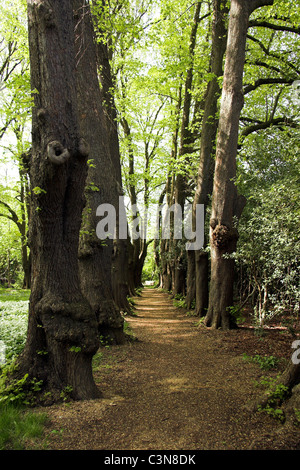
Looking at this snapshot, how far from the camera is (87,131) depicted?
7.11 meters

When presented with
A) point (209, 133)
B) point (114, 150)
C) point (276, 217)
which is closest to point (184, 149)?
point (209, 133)

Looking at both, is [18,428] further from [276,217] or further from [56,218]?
[276,217]

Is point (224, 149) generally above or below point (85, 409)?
above

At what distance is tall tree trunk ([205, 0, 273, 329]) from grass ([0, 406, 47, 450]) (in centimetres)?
578

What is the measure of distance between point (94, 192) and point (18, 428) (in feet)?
15.6

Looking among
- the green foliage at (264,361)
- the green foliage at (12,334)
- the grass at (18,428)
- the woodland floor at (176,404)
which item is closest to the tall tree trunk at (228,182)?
the woodland floor at (176,404)

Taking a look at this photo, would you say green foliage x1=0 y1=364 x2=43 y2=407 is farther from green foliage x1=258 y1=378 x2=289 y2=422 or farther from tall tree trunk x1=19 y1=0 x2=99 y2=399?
green foliage x1=258 y1=378 x2=289 y2=422

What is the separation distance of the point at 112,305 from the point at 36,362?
306cm

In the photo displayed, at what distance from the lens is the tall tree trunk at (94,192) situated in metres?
6.76

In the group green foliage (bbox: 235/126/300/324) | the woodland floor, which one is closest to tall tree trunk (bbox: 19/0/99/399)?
the woodland floor

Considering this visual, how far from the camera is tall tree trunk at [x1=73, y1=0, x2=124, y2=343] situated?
6.76 meters

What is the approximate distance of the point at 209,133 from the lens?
35.3 ft

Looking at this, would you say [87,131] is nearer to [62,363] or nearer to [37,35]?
[37,35]
